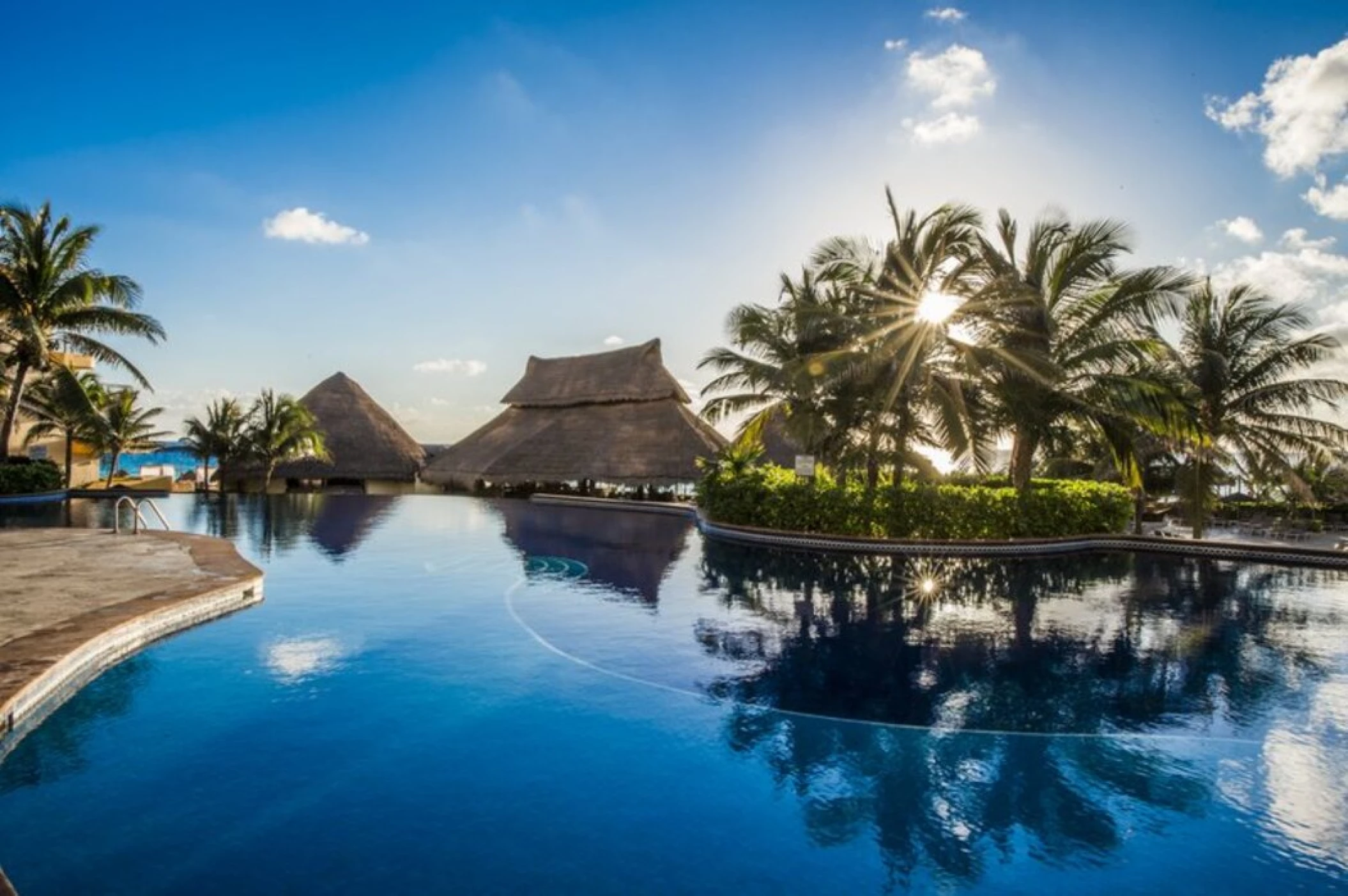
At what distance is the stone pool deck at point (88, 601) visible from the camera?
5566mm

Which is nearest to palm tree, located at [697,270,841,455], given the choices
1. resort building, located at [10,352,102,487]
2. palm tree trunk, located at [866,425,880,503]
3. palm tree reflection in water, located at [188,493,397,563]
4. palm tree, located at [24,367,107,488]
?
palm tree trunk, located at [866,425,880,503]

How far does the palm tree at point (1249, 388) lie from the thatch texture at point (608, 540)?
11807mm

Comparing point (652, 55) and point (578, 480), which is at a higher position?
point (652, 55)

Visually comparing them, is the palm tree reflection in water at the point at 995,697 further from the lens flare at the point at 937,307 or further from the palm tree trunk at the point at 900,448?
the lens flare at the point at 937,307

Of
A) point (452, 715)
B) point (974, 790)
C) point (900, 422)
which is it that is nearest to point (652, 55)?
point (900, 422)

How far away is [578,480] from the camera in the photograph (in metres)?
28.1

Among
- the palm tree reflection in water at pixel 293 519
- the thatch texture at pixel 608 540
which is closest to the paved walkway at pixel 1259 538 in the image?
the thatch texture at pixel 608 540

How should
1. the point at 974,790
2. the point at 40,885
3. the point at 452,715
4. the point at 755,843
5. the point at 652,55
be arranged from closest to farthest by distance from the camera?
1. the point at 40,885
2. the point at 755,843
3. the point at 974,790
4. the point at 452,715
5. the point at 652,55

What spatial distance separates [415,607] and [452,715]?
3.98m

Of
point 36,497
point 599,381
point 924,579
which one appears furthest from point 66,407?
point 924,579

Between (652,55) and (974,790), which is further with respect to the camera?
(652,55)

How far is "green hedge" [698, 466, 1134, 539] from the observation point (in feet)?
50.3

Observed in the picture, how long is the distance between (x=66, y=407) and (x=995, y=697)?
23.0m

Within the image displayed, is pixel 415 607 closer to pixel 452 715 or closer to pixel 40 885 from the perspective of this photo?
pixel 452 715
